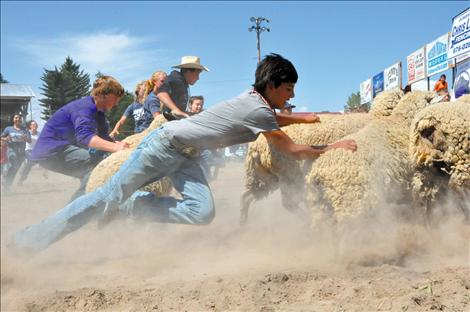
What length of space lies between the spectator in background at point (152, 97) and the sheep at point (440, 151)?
3.26 m

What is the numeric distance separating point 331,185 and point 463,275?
3.55 feet

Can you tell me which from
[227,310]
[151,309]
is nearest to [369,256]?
[227,310]

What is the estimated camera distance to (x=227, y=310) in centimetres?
291

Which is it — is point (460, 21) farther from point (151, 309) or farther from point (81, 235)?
point (151, 309)

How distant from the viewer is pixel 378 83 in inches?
842

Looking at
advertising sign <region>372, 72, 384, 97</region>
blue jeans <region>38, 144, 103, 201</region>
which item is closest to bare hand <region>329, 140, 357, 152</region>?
blue jeans <region>38, 144, 103, 201</region>

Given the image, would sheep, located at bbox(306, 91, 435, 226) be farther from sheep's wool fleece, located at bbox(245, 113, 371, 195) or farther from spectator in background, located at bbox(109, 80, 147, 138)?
Answer: spectator in background, located at bbox(109, 80, 147, 138)

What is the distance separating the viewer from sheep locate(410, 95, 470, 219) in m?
3.66

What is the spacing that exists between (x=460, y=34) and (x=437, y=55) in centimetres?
249

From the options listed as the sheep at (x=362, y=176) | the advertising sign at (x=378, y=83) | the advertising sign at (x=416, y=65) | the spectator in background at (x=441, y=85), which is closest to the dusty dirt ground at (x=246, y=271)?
the sheep at (x=362, y=176)

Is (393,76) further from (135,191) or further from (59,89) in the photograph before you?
(59,89)

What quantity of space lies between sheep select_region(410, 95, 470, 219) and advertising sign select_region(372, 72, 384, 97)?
55.7ft

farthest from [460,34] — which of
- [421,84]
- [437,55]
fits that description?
[421,84]

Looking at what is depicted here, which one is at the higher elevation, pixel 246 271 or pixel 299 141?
pixel 299 141
